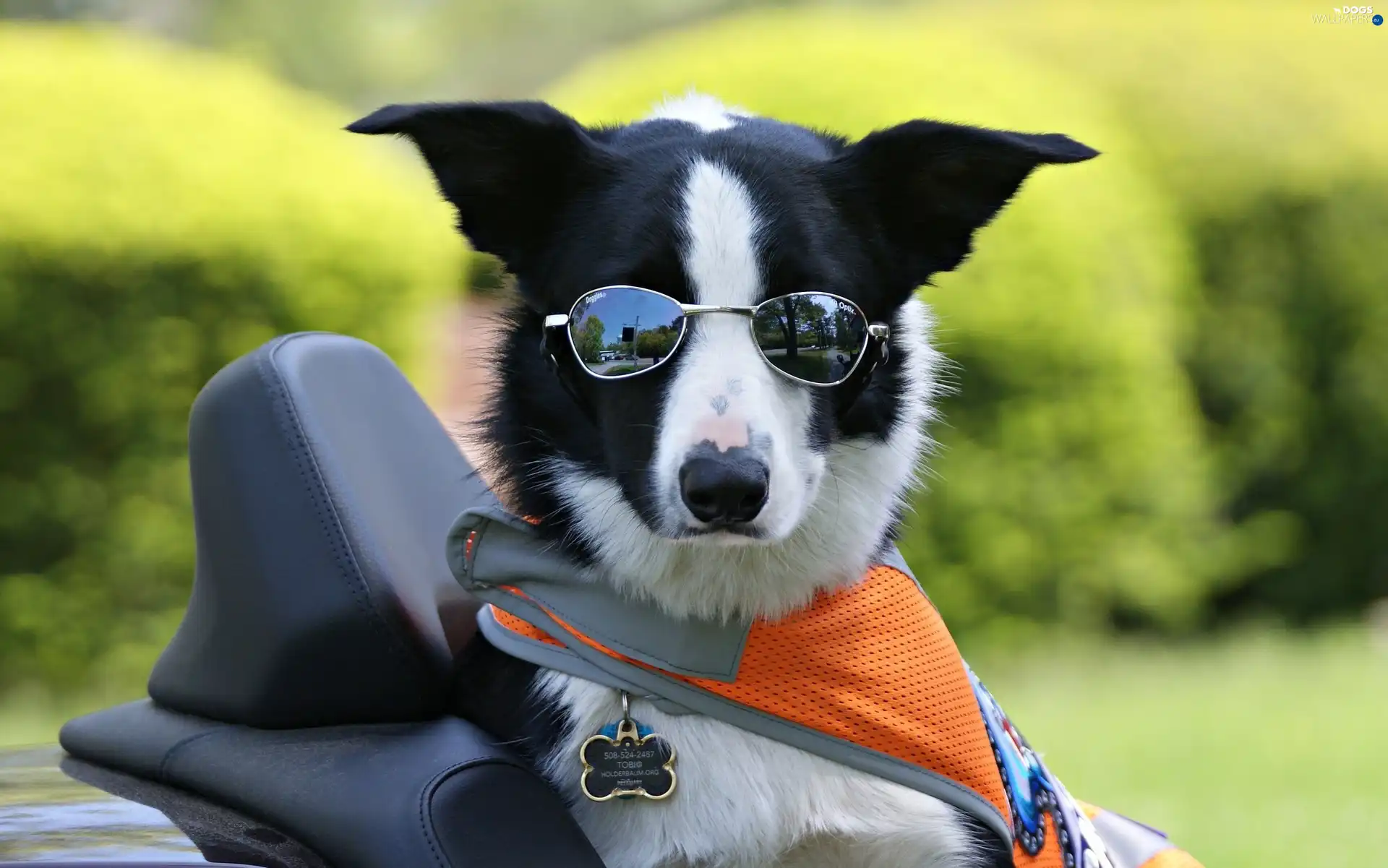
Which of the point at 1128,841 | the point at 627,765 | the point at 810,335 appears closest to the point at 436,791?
the point at 627,765

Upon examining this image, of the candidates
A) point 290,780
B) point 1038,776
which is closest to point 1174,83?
point 1038,776

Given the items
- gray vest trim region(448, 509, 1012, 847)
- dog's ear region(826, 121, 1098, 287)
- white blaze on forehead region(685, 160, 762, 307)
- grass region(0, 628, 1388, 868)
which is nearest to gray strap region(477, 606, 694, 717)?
gray vest trim region(448, 509, 1012, 847)

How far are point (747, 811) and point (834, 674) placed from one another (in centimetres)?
21

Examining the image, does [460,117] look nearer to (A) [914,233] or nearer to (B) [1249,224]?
(A) [914,233]

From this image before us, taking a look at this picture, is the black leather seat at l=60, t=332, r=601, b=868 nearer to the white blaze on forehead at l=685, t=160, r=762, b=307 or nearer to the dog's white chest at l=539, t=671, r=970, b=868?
the dog's white chest at l=539, t=671, r=970, b=868

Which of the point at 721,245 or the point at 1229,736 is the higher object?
the point at 721,245

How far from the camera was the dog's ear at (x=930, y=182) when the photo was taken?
6.39ft

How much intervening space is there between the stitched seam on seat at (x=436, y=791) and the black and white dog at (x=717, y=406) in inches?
4.0

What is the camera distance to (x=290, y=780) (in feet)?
5.82

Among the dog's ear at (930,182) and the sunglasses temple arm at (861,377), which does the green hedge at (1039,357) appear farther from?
the sunglasses temple arm at (861,377)

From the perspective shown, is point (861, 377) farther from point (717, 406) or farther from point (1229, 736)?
point (1229, 736)

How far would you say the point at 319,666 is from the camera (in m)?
1.89

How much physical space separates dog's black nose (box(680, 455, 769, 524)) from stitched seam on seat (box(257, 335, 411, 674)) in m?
0.48

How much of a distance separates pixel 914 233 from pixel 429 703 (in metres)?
0.97
